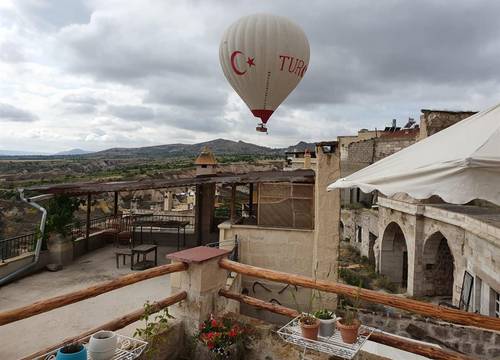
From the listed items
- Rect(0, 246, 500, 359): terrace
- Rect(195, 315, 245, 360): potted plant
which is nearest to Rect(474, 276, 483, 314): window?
Rect(0, 246, 500, 359): terrace

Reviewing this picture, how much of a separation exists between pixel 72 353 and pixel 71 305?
16.1 ft

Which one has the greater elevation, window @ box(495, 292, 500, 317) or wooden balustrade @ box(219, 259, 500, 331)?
wooden balustrade @ box(219, 259, 500, 331)

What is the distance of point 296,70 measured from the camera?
10.4 m

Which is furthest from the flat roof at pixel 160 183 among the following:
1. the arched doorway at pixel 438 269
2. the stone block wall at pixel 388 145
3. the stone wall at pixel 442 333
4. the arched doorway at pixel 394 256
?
the stone block wall at pixel 388 145

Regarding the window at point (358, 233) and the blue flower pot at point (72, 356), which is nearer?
the blue flower pot at point (72, 356)

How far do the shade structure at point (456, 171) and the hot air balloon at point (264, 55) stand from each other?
24.3ft

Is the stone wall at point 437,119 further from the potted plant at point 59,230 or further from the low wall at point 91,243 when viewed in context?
the potted plant at point 59,230

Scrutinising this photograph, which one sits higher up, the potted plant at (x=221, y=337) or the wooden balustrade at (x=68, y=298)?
the wooden balustrade at (x=68, y=298)

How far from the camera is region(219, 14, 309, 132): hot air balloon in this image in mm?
9875

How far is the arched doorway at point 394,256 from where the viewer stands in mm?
21423

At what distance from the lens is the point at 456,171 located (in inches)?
94.5

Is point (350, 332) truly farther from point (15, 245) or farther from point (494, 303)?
point (494, 303)

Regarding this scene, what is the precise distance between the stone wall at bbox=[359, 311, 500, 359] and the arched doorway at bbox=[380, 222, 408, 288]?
10525 mm

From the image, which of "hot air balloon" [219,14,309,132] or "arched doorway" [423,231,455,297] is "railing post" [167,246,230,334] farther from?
"arched doorway" [423,231,455,297]
